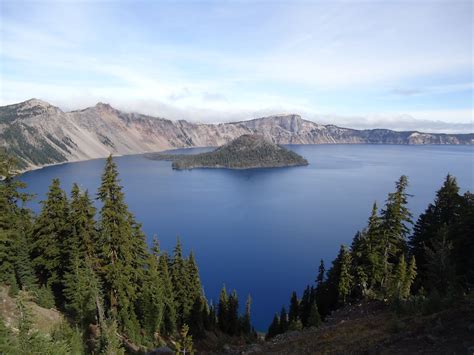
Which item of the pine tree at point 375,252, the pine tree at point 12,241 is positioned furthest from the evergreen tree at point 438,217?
the pine tree at point 12,241

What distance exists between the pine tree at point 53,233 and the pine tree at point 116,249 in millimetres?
4366

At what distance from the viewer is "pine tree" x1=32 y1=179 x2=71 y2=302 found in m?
33.1

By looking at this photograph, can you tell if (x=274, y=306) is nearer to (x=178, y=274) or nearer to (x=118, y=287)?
(x=178, y=274)

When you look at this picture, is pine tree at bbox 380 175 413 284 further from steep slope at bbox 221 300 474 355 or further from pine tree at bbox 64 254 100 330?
pine tree at bbox 64 254 100 330

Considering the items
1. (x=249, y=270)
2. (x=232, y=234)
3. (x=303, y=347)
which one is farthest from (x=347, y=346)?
(x=232, y=234)

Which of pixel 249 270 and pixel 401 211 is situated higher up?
pixel 401 211

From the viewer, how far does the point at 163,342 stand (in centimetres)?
3997

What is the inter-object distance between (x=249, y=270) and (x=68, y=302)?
54568mm

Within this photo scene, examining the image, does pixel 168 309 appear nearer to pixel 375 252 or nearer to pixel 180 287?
pixel 180 287

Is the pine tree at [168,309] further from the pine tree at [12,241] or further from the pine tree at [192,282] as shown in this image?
the pine tree at [12,241]

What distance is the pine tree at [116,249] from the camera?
2880cm

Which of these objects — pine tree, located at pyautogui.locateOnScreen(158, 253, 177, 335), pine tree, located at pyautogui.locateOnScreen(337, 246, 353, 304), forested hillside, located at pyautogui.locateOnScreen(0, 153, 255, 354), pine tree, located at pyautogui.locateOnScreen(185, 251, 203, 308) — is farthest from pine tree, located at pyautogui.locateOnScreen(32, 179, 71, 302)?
pine tree, located at pyautogui.locateOnScreen(337, 246, 353, 304)

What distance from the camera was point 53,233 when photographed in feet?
111

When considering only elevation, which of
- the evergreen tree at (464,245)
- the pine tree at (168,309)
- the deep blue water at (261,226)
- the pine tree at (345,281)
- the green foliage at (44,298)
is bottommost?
the deep blue water at (261,226)
